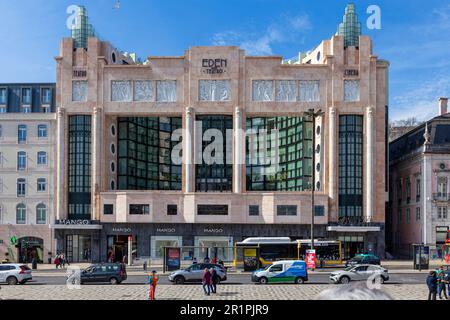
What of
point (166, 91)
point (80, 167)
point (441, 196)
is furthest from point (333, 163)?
point (80, 167)

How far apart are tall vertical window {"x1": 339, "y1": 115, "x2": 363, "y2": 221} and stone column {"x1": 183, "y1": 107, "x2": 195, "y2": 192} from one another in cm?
1990

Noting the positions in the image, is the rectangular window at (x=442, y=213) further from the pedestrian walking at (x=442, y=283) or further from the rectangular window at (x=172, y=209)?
the pedestrian walking at (x=442, y=283)

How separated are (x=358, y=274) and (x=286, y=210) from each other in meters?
33.4

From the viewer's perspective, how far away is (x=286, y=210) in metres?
75.8

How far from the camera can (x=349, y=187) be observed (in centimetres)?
7738

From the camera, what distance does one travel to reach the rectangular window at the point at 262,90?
78.0 m

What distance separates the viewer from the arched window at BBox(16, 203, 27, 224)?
77.3m

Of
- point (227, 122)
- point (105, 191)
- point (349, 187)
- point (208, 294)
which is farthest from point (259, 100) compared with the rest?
point (208, 294)

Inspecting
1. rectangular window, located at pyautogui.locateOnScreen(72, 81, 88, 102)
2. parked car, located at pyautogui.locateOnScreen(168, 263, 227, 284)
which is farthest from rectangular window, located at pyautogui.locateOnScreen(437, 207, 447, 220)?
rectangular window, located at pyautogui.locateOnScreen(72, 81, 88, 102)

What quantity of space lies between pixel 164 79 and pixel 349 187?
94.5 ft

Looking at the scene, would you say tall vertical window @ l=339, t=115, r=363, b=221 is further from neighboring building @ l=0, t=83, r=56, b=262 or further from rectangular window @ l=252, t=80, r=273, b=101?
neighboring building @ l=0, t=83, r=56, b=262

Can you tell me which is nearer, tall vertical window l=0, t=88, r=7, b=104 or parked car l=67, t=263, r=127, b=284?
parked car l=67, t=263, r=127, b=284

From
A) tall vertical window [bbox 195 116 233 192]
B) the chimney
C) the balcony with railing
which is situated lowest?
the balcony with railing

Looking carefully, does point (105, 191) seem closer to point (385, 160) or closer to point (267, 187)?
point (267, 187)
